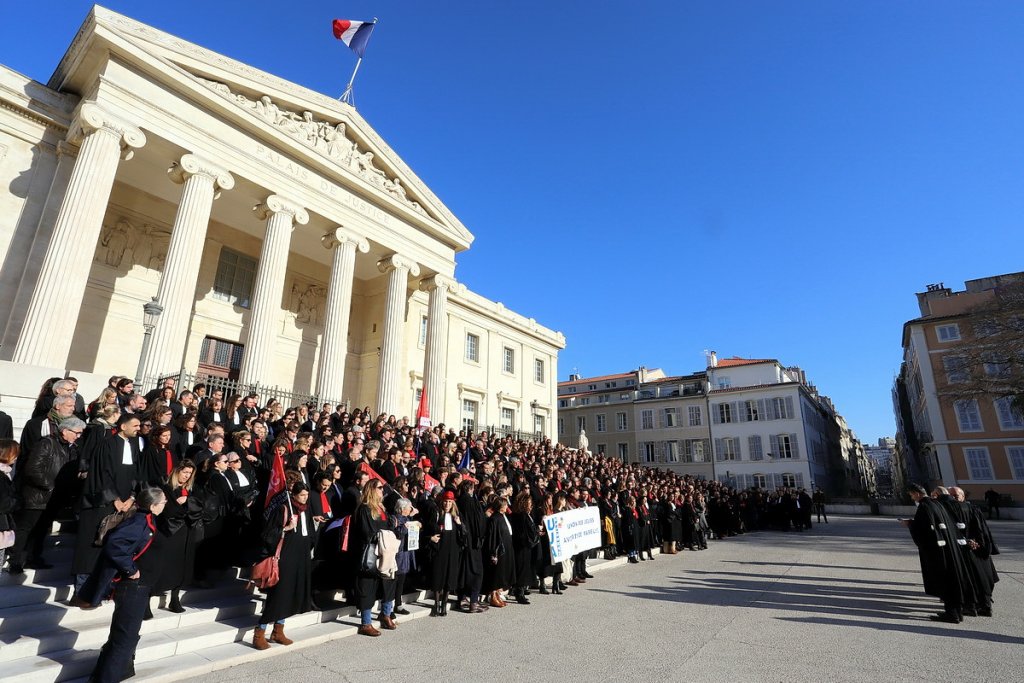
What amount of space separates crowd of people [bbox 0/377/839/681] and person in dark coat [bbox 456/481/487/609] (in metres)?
0.02

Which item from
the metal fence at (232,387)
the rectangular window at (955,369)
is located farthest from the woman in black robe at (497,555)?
the rectangular window at (955,369)

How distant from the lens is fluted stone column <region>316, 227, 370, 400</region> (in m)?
16.4

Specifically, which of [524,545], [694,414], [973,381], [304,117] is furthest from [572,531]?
[694,414]

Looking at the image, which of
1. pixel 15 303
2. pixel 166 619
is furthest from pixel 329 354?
pixel 166 619

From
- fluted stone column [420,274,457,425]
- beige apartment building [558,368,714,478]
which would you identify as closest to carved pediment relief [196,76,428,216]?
fluted stone column [420,274,457,425]

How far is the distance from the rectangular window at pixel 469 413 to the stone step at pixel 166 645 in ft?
66.5

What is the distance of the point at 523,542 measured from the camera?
769cm

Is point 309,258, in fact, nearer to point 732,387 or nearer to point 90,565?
point 90,565

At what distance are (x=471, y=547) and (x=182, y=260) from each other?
11.8 metres

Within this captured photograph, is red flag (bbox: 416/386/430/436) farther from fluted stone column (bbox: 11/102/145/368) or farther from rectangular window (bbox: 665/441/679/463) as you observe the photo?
rectangular window (bbox: 665/441/679/463)

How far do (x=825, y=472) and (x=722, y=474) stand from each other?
10.9 m

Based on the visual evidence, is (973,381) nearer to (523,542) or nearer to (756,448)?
(756,448)

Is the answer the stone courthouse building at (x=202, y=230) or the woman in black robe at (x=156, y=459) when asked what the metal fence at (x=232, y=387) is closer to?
the stone courthouse building at (x=202, y=230)

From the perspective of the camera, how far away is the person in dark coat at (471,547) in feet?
22.2
